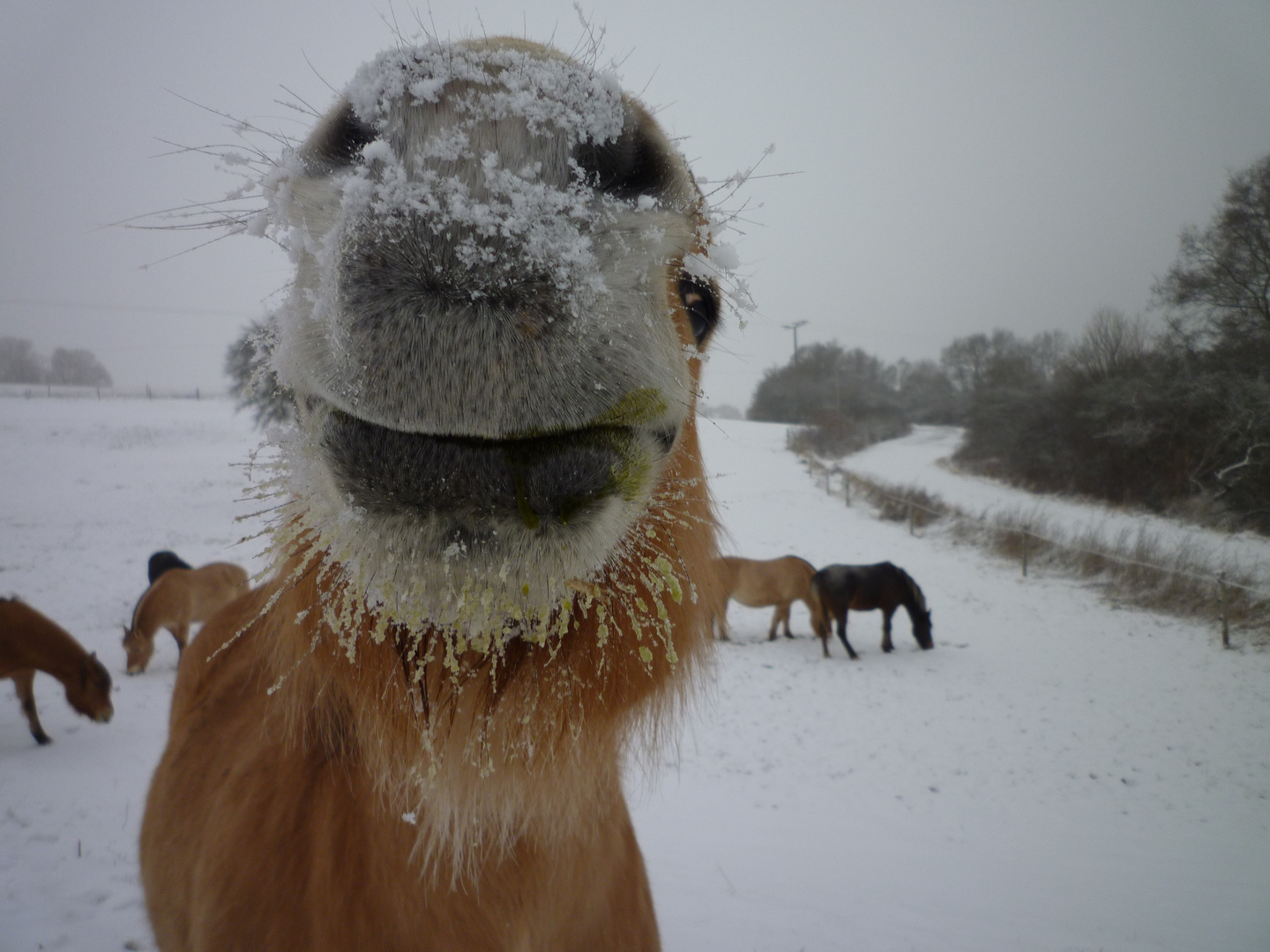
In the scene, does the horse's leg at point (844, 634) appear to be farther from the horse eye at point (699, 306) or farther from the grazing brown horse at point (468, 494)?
the horse eye at point (699, 306)

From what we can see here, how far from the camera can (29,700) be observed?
5.02 m

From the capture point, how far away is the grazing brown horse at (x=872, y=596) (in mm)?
8844

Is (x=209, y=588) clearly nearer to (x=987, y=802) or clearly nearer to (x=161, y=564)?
(x=161, y=564)

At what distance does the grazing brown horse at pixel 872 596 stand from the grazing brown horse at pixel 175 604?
8.79 metres

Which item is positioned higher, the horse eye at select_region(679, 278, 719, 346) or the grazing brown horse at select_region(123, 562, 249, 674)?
the horse eye at select_region(679, 278, 719, 346)

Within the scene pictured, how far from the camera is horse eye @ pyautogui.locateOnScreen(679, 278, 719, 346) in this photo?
1.04 meters

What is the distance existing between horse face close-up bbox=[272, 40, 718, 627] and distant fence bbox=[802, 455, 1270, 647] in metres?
5.90

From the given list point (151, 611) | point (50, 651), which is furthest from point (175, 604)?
point (50, 651)

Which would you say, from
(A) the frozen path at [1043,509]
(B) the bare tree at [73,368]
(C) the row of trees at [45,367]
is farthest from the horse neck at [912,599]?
(B) the bare tree at [73,368]

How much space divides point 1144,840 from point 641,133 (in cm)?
660

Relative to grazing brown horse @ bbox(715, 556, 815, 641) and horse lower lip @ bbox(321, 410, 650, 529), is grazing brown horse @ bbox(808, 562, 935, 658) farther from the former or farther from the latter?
horse lower lip @ bbox(321, 410, 650, 529)

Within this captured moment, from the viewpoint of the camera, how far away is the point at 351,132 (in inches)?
32.3

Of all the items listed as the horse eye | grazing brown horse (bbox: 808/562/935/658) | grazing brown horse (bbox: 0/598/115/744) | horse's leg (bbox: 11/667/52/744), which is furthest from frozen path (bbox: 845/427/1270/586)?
horse's leg (bbox: 11/667/52/744)

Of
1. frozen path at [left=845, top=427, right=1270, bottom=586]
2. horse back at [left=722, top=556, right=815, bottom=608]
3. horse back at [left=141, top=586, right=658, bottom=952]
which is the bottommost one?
horse back at [left=722, top=556, right=815, bottom=608]
